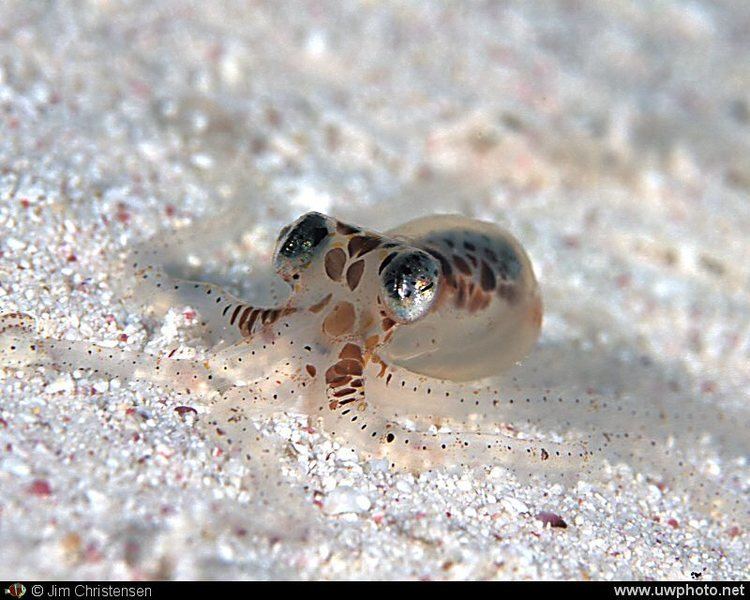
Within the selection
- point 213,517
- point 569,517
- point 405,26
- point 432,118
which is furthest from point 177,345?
point 405,26

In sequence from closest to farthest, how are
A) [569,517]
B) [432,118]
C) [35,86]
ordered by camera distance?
[569,517]
[35,86]
[432,118]

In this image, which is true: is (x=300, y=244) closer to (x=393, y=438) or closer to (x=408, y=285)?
(x=408, y=285)

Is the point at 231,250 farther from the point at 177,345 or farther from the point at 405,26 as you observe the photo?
the point at 405,26

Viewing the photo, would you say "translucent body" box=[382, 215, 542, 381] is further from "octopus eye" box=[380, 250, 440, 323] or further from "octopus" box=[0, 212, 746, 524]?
"octopus eye" box=[380, 250, 440, 323]

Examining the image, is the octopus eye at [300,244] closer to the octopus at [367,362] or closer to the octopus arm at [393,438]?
the octopus at [367,362]

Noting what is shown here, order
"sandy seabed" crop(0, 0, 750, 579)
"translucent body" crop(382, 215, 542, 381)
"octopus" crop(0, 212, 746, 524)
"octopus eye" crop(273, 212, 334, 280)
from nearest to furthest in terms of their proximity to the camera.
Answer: "sandy seabed" crop(0, 0, 750, 579) → "octopus" crop(0, 212, 746, 524) → "octopus eye" crop(273, 212, 334, 280) → "translucent body" crop(382, 215, 542, 381)

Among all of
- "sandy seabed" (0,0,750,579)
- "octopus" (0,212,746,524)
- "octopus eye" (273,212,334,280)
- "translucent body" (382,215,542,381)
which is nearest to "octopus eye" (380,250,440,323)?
"octopus" (0,212,746,524)
